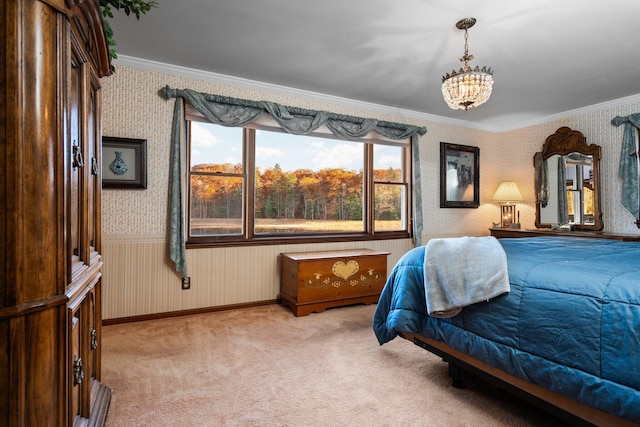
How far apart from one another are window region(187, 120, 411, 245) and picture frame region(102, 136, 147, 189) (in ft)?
1.47

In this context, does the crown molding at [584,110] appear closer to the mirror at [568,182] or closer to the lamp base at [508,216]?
the mirror at [568,182]

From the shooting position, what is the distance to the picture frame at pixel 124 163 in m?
3.05

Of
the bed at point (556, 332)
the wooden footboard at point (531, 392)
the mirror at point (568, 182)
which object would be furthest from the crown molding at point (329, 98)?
the wooden footboard at point (531, 392)

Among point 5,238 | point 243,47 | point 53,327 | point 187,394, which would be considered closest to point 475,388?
point 187,394

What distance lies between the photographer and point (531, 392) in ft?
4.99

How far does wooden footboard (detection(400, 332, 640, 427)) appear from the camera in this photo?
131 cm

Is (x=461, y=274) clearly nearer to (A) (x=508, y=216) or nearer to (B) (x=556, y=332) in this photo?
(B) (x=556, y=332)

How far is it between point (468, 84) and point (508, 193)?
3.24 m

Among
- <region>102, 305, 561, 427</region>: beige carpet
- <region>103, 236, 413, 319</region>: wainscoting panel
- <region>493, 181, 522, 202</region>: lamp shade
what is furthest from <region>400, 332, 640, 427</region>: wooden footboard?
<region>493, 181, 522, 202</region>: lamp shade

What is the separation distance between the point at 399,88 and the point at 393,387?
3107mm

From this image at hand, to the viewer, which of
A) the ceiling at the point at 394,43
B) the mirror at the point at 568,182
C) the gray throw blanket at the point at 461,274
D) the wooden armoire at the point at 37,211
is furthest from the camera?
the mirror at the point at 568,182

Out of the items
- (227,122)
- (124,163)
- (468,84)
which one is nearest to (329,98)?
(227,122)

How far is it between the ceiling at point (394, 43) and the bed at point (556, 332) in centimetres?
171

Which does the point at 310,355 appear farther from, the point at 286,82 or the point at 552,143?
the point at 552,143
